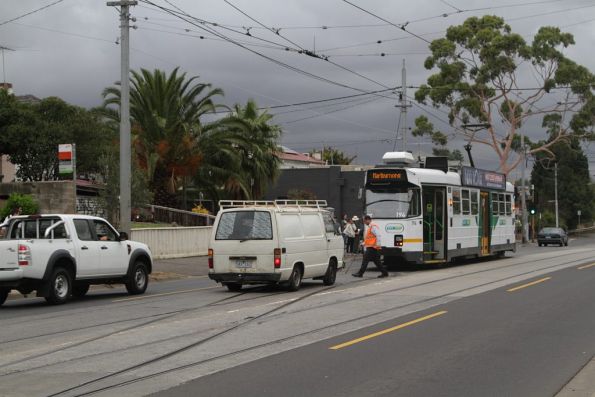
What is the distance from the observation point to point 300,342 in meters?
10.6

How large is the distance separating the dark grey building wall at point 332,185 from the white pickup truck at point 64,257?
33139 mm

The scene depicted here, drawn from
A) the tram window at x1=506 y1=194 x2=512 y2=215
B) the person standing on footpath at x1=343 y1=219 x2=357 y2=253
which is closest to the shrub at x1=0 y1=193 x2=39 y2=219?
the person standing on footpath at x1=343 y1=219 x2=357 y2=253

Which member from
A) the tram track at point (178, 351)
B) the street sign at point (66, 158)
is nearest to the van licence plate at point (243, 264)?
the tram track at point (178, 351)

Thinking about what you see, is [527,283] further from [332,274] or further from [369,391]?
[369,391]

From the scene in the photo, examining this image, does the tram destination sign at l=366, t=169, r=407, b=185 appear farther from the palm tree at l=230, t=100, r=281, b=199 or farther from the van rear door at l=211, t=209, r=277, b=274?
the palm tree at l=230, t=100, r=281, b=199

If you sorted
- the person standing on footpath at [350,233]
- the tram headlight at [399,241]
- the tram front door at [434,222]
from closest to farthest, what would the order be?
the tram headlight at [399,241]
the tram front door at [434,222]
the person standing on footpath at [350,233]

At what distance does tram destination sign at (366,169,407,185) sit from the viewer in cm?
2464

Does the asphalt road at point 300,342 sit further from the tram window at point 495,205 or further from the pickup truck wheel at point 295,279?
the tram window at point 495,205

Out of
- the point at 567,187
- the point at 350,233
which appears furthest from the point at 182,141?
the point at 567,187

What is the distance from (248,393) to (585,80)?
1932 inches

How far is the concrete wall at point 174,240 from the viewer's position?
28.7 m

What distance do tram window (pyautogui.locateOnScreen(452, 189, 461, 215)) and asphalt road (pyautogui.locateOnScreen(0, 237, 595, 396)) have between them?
8.39 m

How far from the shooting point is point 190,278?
79.2 feet

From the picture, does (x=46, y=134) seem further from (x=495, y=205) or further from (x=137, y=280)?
(x=495, y=205)
